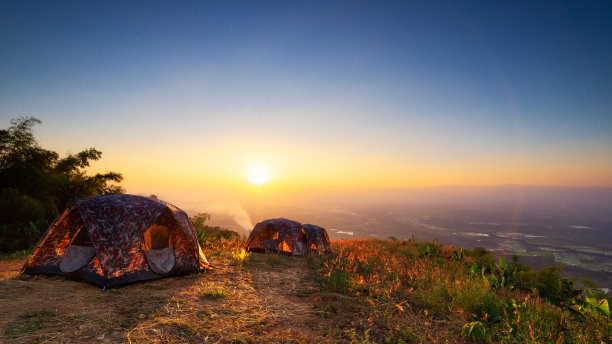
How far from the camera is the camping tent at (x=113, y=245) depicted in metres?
6.64

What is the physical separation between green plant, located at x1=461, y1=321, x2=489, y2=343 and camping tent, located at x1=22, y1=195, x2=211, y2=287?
23.9ft

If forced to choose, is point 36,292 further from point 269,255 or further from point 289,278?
point 269,255

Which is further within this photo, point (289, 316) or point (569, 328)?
point (289, 316)

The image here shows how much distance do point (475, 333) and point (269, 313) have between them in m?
3.81

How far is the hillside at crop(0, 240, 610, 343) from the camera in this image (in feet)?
13.6

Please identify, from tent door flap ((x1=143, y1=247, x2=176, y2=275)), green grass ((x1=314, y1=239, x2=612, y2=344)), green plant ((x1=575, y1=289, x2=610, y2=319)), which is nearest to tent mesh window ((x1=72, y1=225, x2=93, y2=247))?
tent door flap ((x1=143, y1=247, x2=176, y2=275))

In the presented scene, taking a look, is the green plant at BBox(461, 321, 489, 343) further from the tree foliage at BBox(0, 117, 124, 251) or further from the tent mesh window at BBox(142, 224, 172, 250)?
the tree foliage at BBox(0, 117, 124, 251)

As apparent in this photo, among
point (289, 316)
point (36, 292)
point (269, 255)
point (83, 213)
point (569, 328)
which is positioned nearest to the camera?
point (569, 328)

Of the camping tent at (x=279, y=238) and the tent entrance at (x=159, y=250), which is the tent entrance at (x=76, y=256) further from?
the camping tent at (x=279, y=238)

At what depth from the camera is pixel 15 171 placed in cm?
1570

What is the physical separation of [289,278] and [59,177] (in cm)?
1815

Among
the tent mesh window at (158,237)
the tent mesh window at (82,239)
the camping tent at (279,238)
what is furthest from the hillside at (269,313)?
the camping tent at (279,238)

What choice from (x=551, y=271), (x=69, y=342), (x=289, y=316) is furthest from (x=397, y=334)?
(x=551, y=271)

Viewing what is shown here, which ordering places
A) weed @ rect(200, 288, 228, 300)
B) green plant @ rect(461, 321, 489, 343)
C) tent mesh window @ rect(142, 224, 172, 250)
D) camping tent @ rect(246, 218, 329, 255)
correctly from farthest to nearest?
camping tent @ rect(246, 218, 329, 255), tent mesh window @ rect(142, 224, 172, 250), weed @ rect(200, 288, 228, 300), green plant @ rect(461, 321, 489, 343)
